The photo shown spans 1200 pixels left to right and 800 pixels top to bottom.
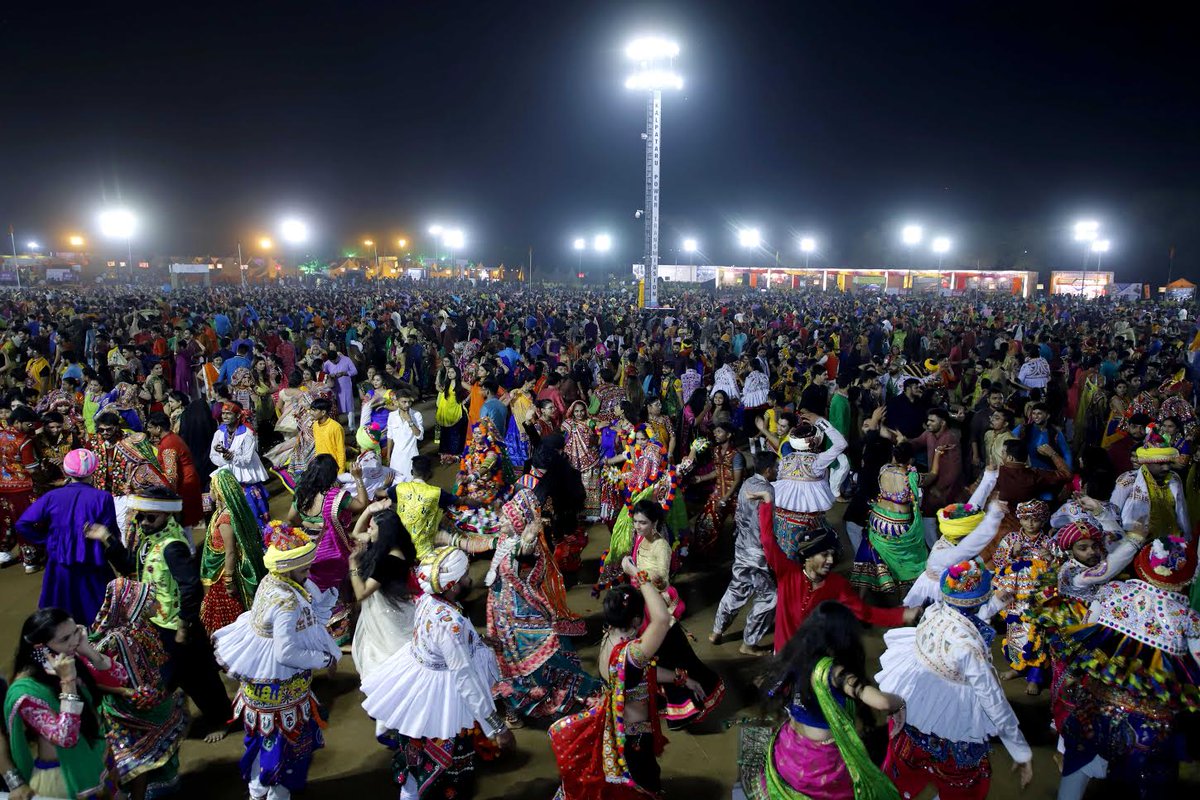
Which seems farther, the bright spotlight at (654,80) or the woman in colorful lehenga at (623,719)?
the bright spotlight at (654,80)

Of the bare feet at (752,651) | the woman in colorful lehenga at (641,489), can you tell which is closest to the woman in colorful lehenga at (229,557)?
the woman in colorful lehenga at (641,489)

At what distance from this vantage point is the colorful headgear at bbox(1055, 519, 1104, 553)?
3672 millimetres

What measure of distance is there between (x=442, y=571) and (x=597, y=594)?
2622 millimetres

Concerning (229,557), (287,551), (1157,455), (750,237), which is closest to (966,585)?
(1157,455)

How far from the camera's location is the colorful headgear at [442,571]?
315cm

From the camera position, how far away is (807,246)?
250ft

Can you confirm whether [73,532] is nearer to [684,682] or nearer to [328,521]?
[328,521]

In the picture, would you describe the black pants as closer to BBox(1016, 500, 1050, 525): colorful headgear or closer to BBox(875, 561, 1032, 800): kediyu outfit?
BBox(875, 561, 1032, 800): kediyu outfit

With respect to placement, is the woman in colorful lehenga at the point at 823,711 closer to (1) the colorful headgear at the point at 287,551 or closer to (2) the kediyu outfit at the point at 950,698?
(2) the kediyu outfit at the point at 950,698

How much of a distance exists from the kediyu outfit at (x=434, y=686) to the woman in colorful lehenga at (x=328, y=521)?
168 centimetres

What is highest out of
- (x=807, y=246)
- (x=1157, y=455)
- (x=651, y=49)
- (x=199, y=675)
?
(x=651, y=49)

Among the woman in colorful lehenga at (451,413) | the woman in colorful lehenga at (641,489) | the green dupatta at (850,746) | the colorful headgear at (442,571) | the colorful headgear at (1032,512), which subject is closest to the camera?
the green dupatta at (850,746)

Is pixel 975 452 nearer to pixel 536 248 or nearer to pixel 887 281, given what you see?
pixel 887 281

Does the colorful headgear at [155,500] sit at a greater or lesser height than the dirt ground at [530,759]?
greater
